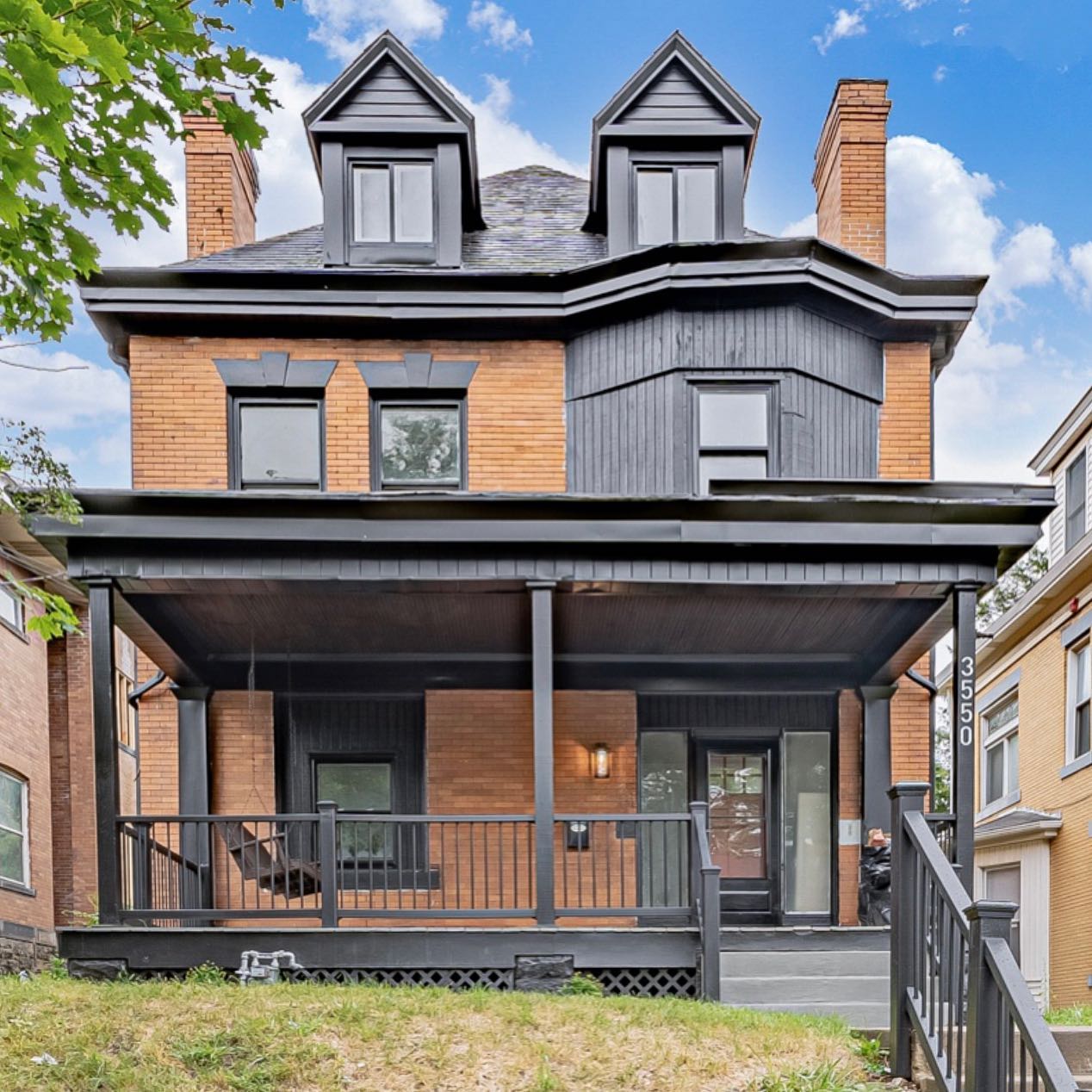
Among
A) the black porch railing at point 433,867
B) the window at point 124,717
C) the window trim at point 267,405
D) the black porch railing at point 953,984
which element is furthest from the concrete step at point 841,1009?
the window at point 124,717

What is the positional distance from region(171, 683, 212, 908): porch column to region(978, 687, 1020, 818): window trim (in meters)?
13.6

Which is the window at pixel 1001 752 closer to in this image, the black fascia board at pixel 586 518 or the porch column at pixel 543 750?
the black fascia board at pixel 586 518

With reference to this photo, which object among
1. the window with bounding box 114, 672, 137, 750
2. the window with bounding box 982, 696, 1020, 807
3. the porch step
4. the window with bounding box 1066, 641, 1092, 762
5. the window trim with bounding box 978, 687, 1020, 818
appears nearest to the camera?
the porch step

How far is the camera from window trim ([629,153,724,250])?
37.8ft

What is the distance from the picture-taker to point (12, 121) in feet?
17.6

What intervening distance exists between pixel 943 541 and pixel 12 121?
6.54 metres

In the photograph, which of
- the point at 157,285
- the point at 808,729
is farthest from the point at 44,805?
the point at 808,729

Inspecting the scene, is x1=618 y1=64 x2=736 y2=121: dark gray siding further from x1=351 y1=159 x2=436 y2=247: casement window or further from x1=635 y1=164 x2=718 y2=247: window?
x1=351 y1=159 x2=436 y2=247: casement window

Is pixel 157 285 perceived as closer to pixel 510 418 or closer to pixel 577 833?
pixel 510 418

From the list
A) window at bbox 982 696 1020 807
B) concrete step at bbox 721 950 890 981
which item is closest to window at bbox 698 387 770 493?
concrete step at bbox 721 950 890 981

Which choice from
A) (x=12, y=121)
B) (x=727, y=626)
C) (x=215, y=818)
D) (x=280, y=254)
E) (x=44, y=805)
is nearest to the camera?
(x=12, y=121)

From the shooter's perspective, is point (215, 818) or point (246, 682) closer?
point (215, 818)

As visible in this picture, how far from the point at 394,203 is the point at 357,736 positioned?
552 centimetres

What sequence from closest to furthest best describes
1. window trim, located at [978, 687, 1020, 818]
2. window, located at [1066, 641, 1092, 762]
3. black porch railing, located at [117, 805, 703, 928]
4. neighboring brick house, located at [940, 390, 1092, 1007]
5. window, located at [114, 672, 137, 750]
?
black porch railing, located at [117, 805, 703, 928] < neighboring brick house, located at [940, 390, 1092, 1007] < window, located at [1066, 641, 1092, 762] < window trim, located at [978, 687, 1020, 818] < window, located at [114, 672, 137, 750]
